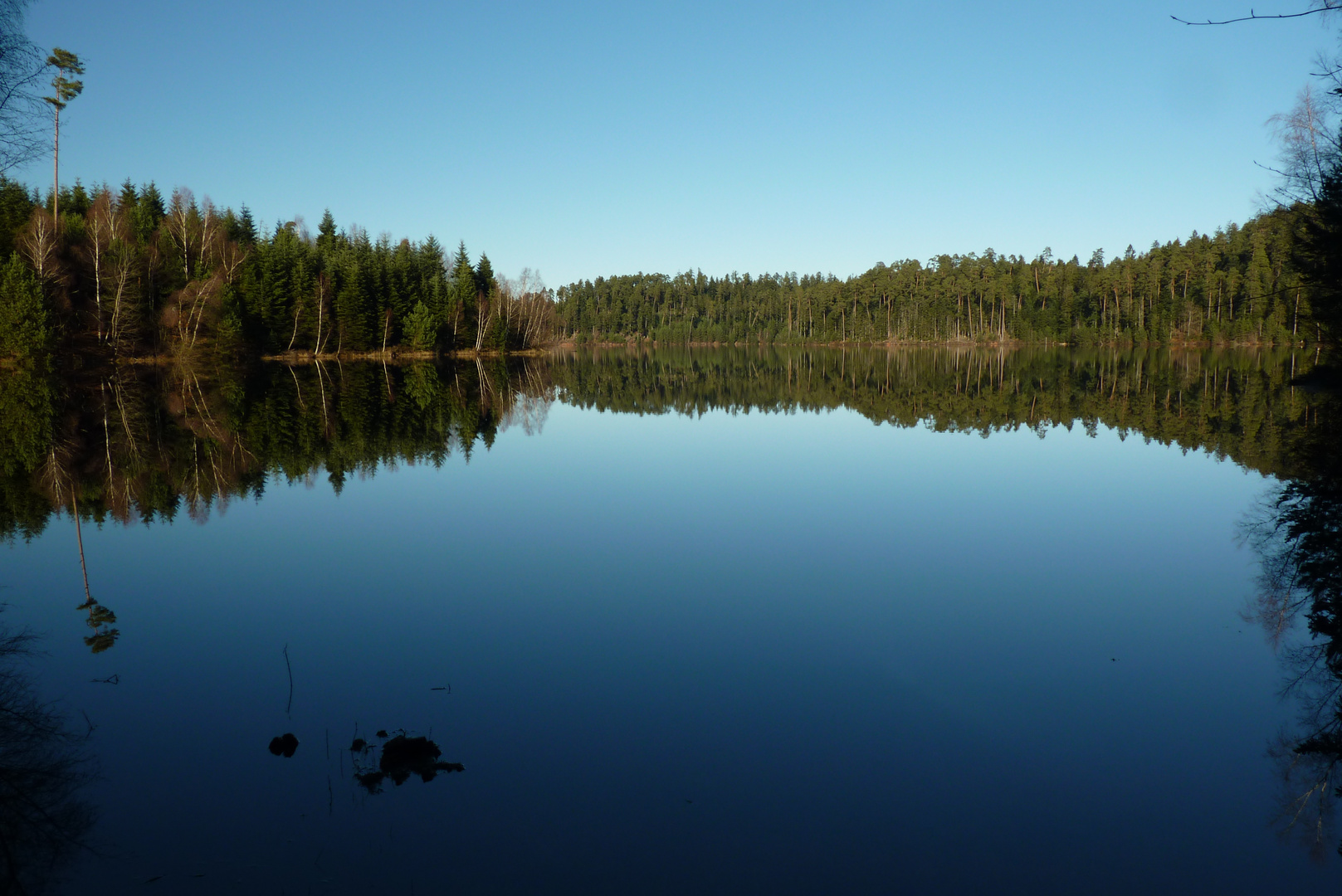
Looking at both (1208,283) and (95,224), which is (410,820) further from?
(1208,283)

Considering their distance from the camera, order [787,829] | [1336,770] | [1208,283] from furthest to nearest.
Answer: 1. [1208,283]
2. [1336,770]
3. [787,829]

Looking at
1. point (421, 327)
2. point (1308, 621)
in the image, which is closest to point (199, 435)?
point (1308, 621)

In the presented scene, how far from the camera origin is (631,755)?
4.44m

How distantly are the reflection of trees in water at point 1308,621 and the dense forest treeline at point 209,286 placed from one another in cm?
3423

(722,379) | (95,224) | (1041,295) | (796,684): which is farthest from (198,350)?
(1041,295)

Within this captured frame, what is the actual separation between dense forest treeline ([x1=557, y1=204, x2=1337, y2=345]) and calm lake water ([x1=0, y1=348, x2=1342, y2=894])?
6247 cm

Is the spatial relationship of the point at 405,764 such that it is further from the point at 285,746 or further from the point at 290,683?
the point at 290,683

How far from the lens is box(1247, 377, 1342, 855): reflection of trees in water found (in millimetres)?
4137

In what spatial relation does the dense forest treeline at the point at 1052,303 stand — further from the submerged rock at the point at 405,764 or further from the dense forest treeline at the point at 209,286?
the submerged rock at the point at 405,764

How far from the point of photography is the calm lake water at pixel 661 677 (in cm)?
366

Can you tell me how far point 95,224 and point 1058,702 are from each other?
48123 millimetres

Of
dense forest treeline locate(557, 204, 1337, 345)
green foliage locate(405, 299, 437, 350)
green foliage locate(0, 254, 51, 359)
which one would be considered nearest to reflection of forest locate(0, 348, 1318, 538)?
green foliage locate(0, 254, 51, 359)

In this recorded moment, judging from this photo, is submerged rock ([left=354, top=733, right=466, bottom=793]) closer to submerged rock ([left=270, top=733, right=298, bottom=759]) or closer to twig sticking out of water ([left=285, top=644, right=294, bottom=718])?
submerged rock ([left=270, top=733, right=298, bottom=759])

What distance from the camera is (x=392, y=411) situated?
23031 millimetres
